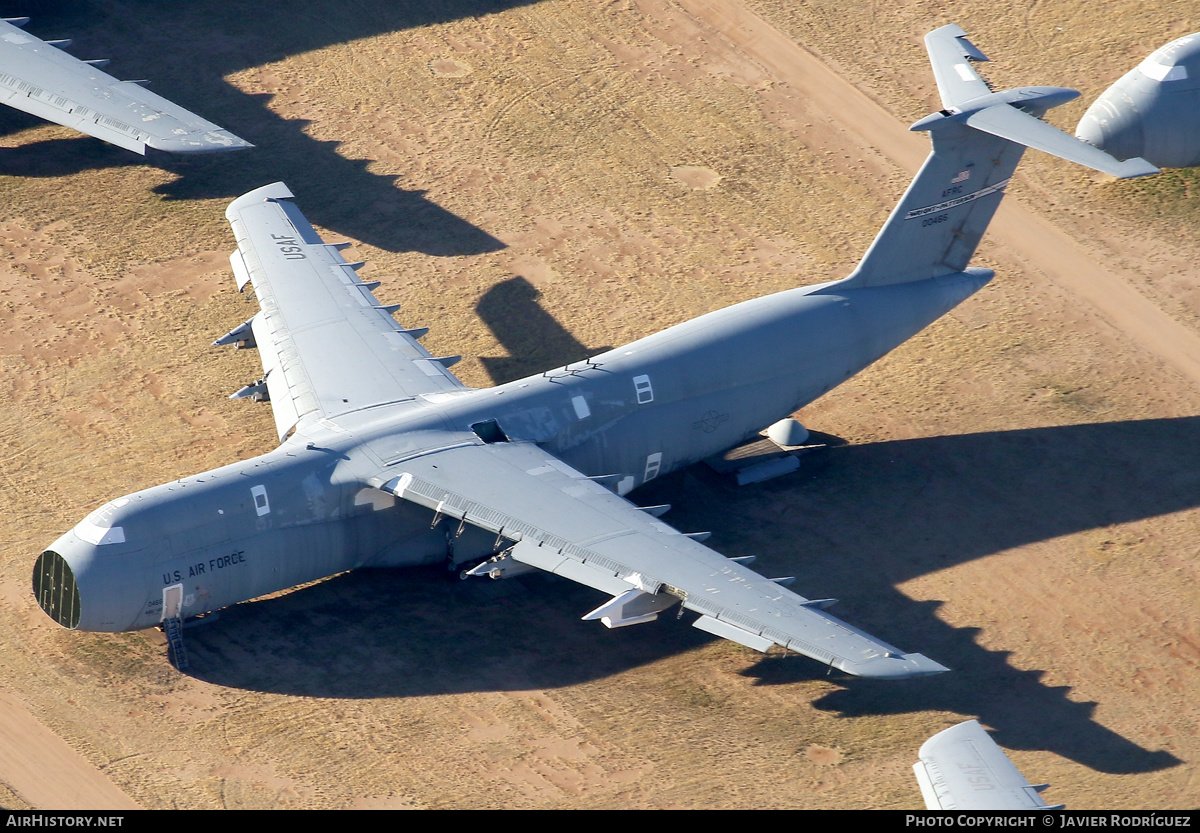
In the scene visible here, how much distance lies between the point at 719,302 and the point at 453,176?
1217 cm

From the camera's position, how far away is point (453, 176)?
4959 cm

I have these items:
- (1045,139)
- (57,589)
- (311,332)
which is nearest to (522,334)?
(311,332)

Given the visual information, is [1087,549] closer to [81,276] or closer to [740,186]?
[740,186]

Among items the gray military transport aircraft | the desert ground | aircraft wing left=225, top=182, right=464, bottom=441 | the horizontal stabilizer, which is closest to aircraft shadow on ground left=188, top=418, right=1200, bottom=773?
the desert ground

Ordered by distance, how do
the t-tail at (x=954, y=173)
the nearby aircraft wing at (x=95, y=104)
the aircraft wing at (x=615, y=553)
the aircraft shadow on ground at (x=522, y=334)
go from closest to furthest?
the aircraft wing at (x=615, y=553), the t-tail at (x=954, y=173), the aircraft shadow on ground at (x=522, y=334), the nearby aircraft wing at (x=95, y=104)

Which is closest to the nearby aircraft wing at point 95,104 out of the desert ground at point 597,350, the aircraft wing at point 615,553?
the desert ground at point 597,350

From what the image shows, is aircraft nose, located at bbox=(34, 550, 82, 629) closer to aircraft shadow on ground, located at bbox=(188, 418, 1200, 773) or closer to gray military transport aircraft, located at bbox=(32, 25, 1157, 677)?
gray military transport aircraft, located at bbox=(32, 25, 1157, 677)

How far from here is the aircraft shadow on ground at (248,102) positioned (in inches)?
1861

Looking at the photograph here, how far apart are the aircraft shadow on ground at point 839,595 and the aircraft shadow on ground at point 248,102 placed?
15815 millimetres

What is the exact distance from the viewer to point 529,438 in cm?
3297

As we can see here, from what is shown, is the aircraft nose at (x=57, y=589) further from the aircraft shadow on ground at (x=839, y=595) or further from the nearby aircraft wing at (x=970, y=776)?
the nearby aircraft wing at (x=970, y=776)

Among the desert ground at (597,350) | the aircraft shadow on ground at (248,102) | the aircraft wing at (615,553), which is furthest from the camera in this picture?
the aircraft shadow on ground at (248,102)
